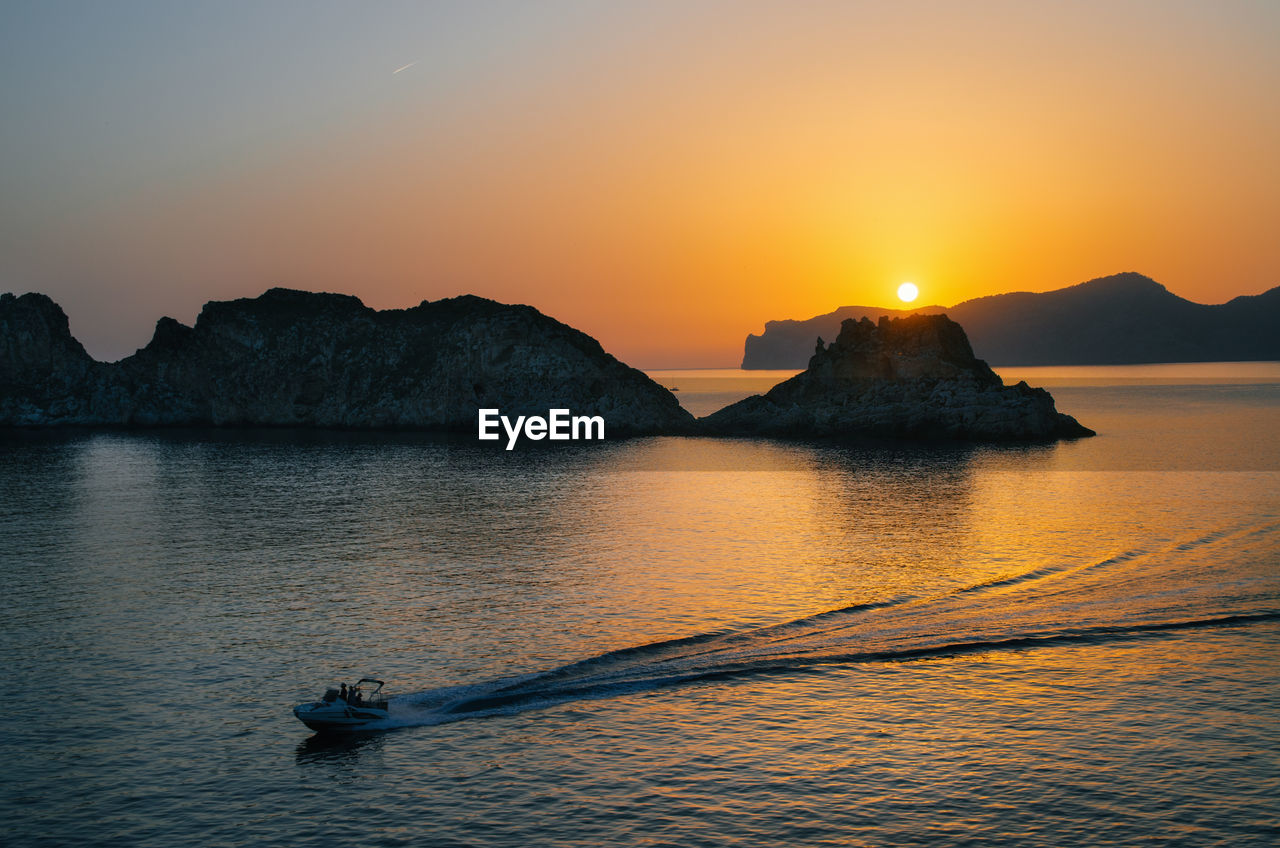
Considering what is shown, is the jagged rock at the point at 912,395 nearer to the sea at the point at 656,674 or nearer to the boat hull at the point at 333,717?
the sea at the point at 656,674

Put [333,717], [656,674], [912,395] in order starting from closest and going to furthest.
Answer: [333,717] → [656,674] → [912,395]

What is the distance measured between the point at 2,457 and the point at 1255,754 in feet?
563

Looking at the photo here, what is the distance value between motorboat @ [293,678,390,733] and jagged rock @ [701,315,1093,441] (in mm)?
138578

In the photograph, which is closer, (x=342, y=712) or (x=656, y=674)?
(x=342, y=712)

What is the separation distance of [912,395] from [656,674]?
132 m

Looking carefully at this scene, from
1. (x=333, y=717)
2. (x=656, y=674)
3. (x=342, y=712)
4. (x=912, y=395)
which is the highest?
(x=912, y=395)

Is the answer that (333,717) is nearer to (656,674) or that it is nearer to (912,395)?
(656,674)

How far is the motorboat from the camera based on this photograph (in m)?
37.9

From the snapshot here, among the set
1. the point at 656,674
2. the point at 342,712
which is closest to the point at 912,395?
the point at 656,674

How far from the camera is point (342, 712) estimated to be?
38.2m

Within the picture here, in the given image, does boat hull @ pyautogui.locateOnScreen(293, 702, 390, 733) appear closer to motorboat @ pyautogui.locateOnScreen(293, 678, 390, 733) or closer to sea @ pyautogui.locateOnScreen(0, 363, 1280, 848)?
motorboat @ pyautogui.locateOnScreen(293, 678, 390, 733)

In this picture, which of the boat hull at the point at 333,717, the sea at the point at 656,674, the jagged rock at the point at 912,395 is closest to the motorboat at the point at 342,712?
the boat hull at the point at 333,717

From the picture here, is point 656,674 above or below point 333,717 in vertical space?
below

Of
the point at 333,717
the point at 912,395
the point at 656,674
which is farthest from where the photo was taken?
the point at 912,395
